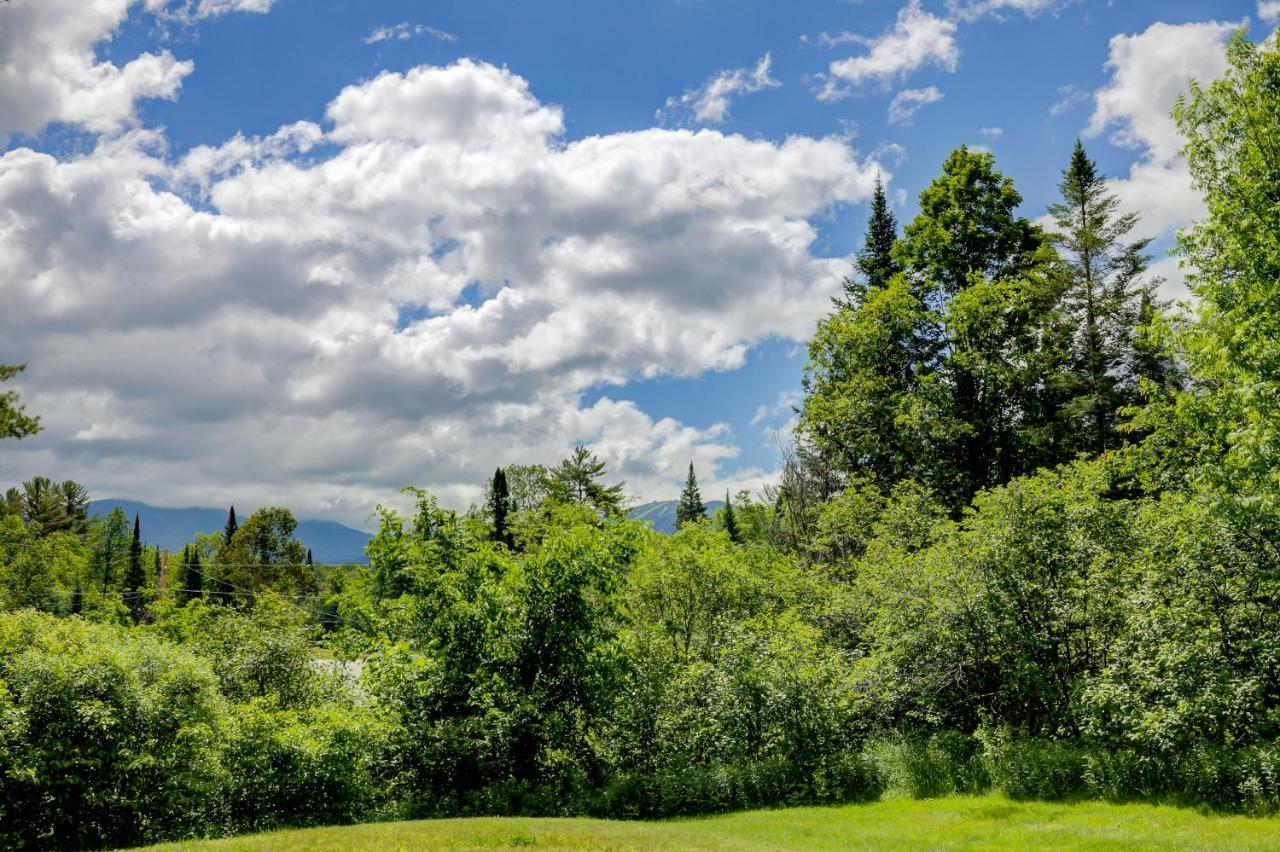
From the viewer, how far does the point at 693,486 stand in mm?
93938

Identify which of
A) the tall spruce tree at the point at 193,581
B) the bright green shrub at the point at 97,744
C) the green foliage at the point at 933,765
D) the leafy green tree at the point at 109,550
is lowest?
the green foliage at the point at 933,765

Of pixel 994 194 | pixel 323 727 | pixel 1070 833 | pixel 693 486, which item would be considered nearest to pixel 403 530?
pixel 323 727

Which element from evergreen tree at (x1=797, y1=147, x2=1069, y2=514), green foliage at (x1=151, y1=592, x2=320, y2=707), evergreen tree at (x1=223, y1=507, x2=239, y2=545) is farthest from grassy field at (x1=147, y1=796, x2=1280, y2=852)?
evergreen tree at (x1=223, y1=507, x2=239, y2=545)

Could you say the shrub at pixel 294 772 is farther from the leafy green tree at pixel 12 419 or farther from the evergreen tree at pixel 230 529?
the evergreen tree at pixel 230 529

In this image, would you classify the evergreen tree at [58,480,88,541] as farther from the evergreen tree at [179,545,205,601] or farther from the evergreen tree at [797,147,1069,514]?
the evergreen tree at [797,147,1069,514]

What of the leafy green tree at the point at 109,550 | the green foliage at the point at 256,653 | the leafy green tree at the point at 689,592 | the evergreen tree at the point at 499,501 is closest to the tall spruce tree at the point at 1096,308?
the leafy green tree at the point at 689,592

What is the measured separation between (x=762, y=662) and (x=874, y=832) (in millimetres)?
6216

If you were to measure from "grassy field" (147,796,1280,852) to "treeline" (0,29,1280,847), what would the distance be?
1.15 meters

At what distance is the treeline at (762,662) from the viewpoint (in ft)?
49.5

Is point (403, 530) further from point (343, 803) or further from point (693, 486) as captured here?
point (693, 486)

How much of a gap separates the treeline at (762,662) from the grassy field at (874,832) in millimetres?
1153

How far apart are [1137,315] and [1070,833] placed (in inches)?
979

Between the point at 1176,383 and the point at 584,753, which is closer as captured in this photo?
the point at 584,753

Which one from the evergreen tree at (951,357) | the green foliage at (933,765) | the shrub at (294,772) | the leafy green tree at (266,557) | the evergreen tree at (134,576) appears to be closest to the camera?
the shrub at (294,772)
